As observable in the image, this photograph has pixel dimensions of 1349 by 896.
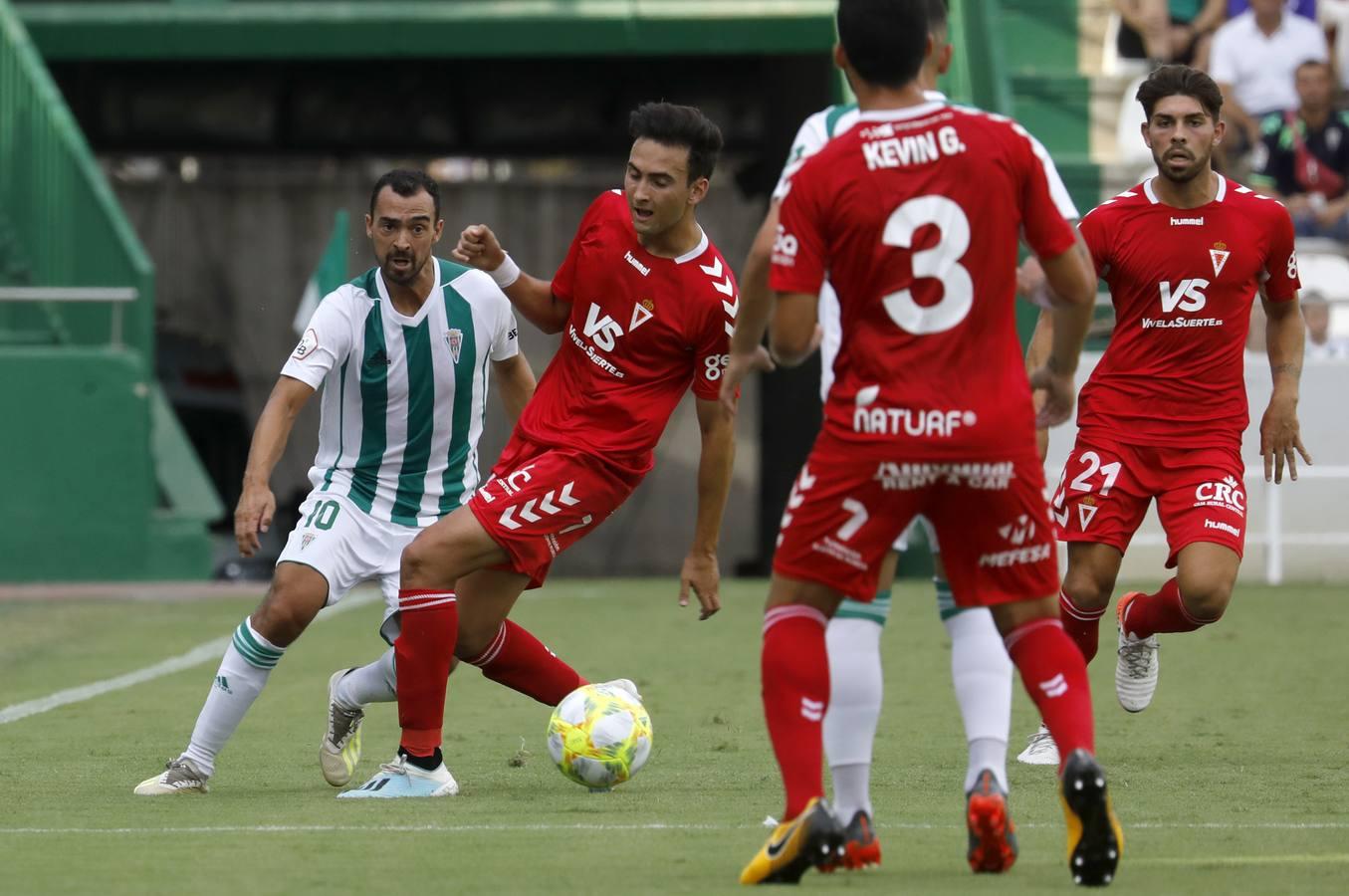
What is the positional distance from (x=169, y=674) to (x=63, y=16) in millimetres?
8832

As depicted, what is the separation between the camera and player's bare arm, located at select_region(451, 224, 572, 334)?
668 centimetres

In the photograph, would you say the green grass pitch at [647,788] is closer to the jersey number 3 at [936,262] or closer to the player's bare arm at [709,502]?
the player's bare arm at [709,502]

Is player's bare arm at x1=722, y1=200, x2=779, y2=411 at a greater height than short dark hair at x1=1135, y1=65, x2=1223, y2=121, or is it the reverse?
short dark hair at x1=1135, y1=65, x2=1223, y2=121

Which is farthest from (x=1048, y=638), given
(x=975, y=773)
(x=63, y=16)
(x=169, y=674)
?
(x=63, y=16)

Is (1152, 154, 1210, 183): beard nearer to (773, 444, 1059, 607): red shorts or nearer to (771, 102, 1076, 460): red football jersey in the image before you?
(771, 102, 1076, 460): red football jersey

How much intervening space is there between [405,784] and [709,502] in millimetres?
1254

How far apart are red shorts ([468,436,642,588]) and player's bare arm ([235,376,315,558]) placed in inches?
24.3

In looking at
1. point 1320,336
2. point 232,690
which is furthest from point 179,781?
point 1320,336

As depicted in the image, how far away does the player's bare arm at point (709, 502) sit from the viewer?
6.61 m

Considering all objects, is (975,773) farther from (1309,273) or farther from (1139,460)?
(1309,273)

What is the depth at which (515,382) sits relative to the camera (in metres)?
7.43

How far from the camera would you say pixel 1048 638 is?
5.21 m

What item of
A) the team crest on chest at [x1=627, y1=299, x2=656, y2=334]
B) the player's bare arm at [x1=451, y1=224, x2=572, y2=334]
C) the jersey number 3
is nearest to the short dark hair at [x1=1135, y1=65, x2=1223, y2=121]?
the team crest on chest at [x1=627, y1=299, x2=656, y2=334]

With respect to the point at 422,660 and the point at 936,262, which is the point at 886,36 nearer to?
the point at 936,262
